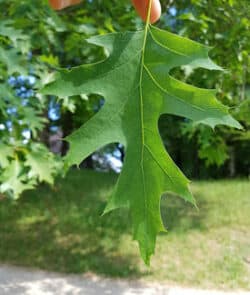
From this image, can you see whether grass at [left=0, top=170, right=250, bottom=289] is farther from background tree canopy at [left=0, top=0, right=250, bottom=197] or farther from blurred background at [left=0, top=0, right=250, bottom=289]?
background tree canopy at [left=0, top=0, right=250, bottom=197]

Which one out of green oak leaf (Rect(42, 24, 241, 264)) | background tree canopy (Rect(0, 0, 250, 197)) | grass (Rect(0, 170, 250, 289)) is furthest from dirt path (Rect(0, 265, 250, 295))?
green oak leaf (Rect(42, 24, 241, 264))

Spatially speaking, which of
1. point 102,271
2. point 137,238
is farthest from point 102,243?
point 137,238

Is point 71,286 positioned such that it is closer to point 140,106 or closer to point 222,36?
point 222,36

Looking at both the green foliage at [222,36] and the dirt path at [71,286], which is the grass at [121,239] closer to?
the dirt path at [71,286]

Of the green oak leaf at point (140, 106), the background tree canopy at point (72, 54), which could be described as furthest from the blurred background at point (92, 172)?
the green oak leaf at point (140, 106)

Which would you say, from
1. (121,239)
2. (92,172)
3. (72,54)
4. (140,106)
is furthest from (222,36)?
(92,172)

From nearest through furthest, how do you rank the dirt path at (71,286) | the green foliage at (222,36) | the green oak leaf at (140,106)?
the green oak leaf at (140,106), the green foliage at (222,36), the dirt path at (71,286)

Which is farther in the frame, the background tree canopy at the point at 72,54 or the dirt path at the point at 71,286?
the dirt path at the point at 71,286
